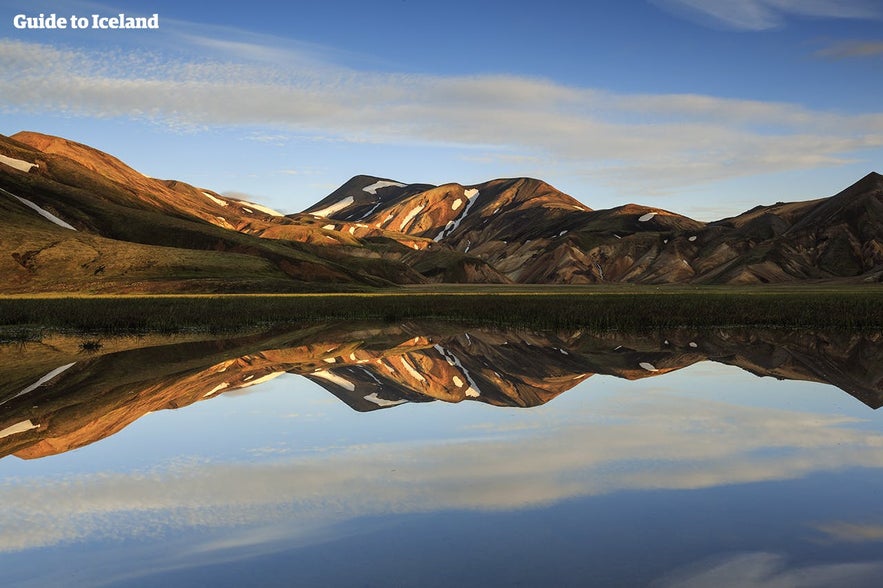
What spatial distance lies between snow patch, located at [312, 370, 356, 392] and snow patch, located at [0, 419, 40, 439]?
380 inches

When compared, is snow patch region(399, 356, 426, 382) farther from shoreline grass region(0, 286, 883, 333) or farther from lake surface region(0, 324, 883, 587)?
shoreline grass region(0, 286, 883, 333)

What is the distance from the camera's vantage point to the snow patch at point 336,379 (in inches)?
1056

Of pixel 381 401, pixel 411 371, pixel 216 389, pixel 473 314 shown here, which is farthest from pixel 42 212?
pixel 381 401

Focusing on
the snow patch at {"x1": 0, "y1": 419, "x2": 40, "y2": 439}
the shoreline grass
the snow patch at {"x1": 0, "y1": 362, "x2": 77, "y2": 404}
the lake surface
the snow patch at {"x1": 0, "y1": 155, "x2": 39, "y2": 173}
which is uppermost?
the snow patch at {"x1": 0, "y1": 155, "x2": 39, "y2": 173}

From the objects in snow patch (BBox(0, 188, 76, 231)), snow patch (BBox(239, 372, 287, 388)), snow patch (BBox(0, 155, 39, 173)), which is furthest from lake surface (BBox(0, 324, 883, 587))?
snow patch (BBox(0, 155, 39, 173))

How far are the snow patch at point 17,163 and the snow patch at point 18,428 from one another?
188524 mm

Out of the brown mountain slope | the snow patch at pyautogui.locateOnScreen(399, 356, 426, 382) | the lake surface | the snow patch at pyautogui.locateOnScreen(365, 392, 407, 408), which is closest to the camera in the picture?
the lake surface

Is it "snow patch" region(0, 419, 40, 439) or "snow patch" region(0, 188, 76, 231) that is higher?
"snow patch" region(0, 188, 76, 231)

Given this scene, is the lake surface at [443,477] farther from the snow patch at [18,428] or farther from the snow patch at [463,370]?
the snow patch at [463,370]

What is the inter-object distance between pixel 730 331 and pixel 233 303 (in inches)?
1772

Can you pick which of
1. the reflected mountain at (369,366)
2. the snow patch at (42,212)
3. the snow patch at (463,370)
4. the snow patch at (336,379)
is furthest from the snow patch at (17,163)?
the snow patch at (336,379)

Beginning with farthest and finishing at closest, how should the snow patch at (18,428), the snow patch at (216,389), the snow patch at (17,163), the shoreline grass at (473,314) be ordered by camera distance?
the snow patch at (17,163) → the shoreline grass at (473,314) → the snow patch at (216,389) → the snow patch at (18,428)

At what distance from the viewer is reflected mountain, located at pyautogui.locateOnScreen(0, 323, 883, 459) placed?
23.1 meters

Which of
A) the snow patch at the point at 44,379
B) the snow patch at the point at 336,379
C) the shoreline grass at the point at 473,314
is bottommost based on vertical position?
the snow patch at the point at 336,379
